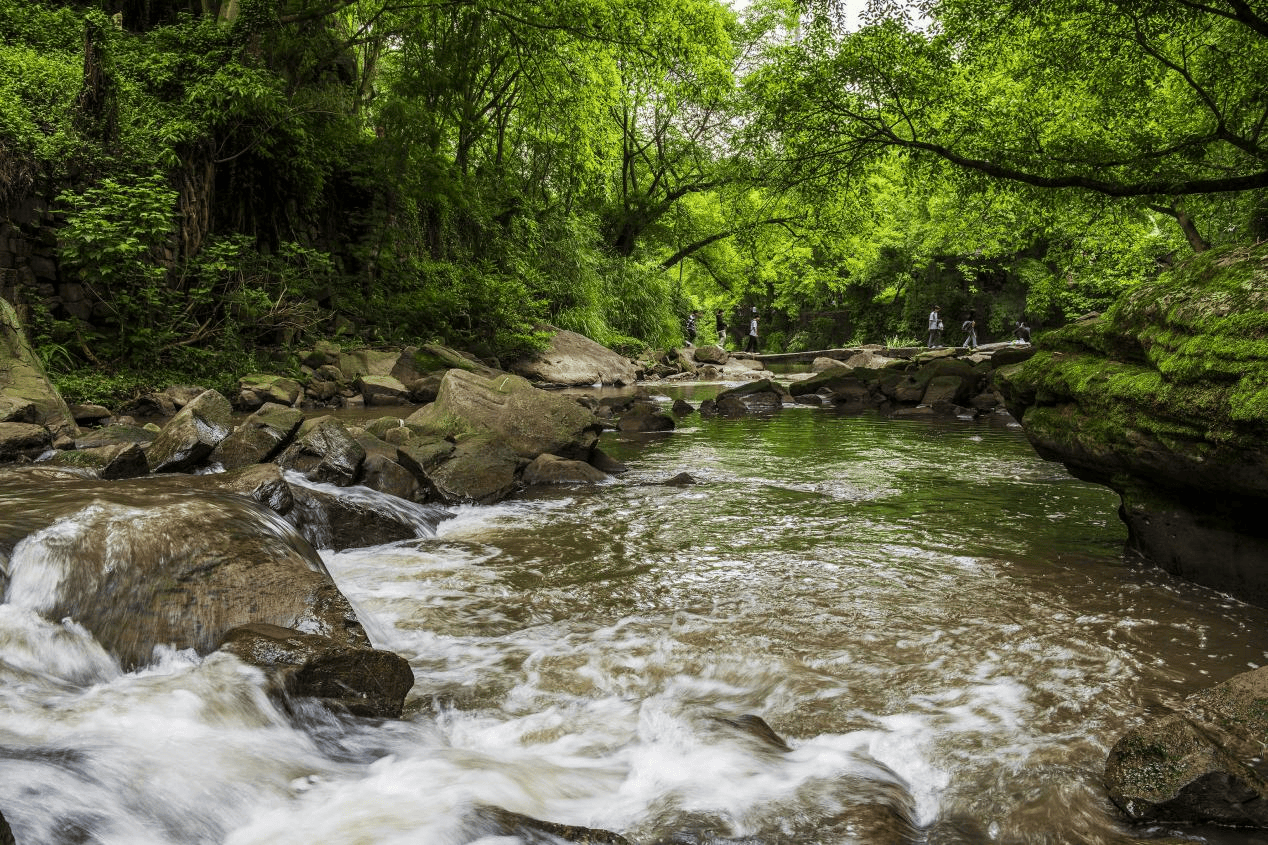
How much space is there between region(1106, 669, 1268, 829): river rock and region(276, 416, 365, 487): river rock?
274 inches

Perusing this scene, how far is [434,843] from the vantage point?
2.42m

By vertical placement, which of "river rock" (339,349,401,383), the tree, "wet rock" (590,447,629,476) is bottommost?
"wet rock" (590,447,629,476)

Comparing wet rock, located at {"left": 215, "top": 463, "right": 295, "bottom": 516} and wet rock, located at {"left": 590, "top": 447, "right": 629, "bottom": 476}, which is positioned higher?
wet rock, located at {"left": 215, "top": 463, "right": 295, "bottom": 516}

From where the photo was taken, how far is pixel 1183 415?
14.5 ft

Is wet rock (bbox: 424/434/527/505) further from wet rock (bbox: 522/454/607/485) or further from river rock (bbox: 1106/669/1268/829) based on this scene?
river rock (bbox: 1106/669/1268/829)

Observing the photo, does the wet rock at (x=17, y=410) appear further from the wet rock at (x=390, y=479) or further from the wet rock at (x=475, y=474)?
the wet rock at (x=475, y=474)

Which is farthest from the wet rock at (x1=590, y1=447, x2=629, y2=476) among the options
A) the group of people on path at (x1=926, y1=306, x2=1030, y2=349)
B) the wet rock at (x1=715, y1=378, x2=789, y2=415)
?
the group of people on path at (x1=926, y1=306, x2=1030, y2=349)

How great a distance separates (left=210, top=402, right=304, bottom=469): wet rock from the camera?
26.7 ft

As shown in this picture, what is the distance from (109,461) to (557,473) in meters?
4.39

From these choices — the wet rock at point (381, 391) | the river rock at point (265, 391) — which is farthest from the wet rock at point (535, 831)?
the wet rock at point (381, 391)

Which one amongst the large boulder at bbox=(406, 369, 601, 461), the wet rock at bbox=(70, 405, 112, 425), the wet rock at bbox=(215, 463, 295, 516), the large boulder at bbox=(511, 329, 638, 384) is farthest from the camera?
the large boulder at bbox=(511, 329, 638, 384)

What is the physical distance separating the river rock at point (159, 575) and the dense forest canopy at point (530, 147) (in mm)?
8762

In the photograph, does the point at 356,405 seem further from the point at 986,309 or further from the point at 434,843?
the point at 986,309

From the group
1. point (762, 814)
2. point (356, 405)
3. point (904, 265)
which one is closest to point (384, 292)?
point (356, 405)
